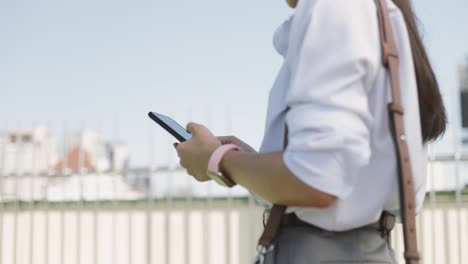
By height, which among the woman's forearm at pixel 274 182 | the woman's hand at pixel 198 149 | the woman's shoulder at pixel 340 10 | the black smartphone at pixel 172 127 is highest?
the woman's shoulder at pixel 340 10

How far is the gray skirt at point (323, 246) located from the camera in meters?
1.20

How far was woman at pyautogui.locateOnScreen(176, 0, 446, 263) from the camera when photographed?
1119 millimetres

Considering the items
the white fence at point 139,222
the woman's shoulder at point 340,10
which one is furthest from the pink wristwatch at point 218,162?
the white fence at point 139,222

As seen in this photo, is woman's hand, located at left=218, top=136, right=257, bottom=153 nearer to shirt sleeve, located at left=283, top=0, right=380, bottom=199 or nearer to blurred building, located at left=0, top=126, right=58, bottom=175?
shirt sleeve, located at left=283, top=0, right=380, bottom=199

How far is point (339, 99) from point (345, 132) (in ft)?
0.16

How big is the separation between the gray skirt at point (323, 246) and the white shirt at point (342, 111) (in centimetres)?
3

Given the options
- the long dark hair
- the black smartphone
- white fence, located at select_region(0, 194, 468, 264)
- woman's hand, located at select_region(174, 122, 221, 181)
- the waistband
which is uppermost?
the long dark hair

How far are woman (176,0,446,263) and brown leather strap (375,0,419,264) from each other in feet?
0.05

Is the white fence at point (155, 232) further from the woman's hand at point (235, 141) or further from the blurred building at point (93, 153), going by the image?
the woman's hand at point (235, 141)

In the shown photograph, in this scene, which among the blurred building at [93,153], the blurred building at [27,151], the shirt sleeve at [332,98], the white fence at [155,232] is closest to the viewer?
the shirt sleeve at [332,98]

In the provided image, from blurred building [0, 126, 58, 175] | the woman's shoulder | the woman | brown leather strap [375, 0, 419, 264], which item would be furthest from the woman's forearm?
blurred building [0, 126, 58, 175]

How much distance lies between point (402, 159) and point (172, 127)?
0.50 metres

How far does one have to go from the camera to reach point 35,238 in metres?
7.39

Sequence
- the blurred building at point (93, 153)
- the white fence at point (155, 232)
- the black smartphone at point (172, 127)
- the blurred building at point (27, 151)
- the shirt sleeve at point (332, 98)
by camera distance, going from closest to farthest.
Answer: the shirt sleeve at point (332, 98), the black smartphone at point (172, 127), the white fence at point (155, 232), the blurred building at point (93, 153), the blurred building at point (27, 151)
